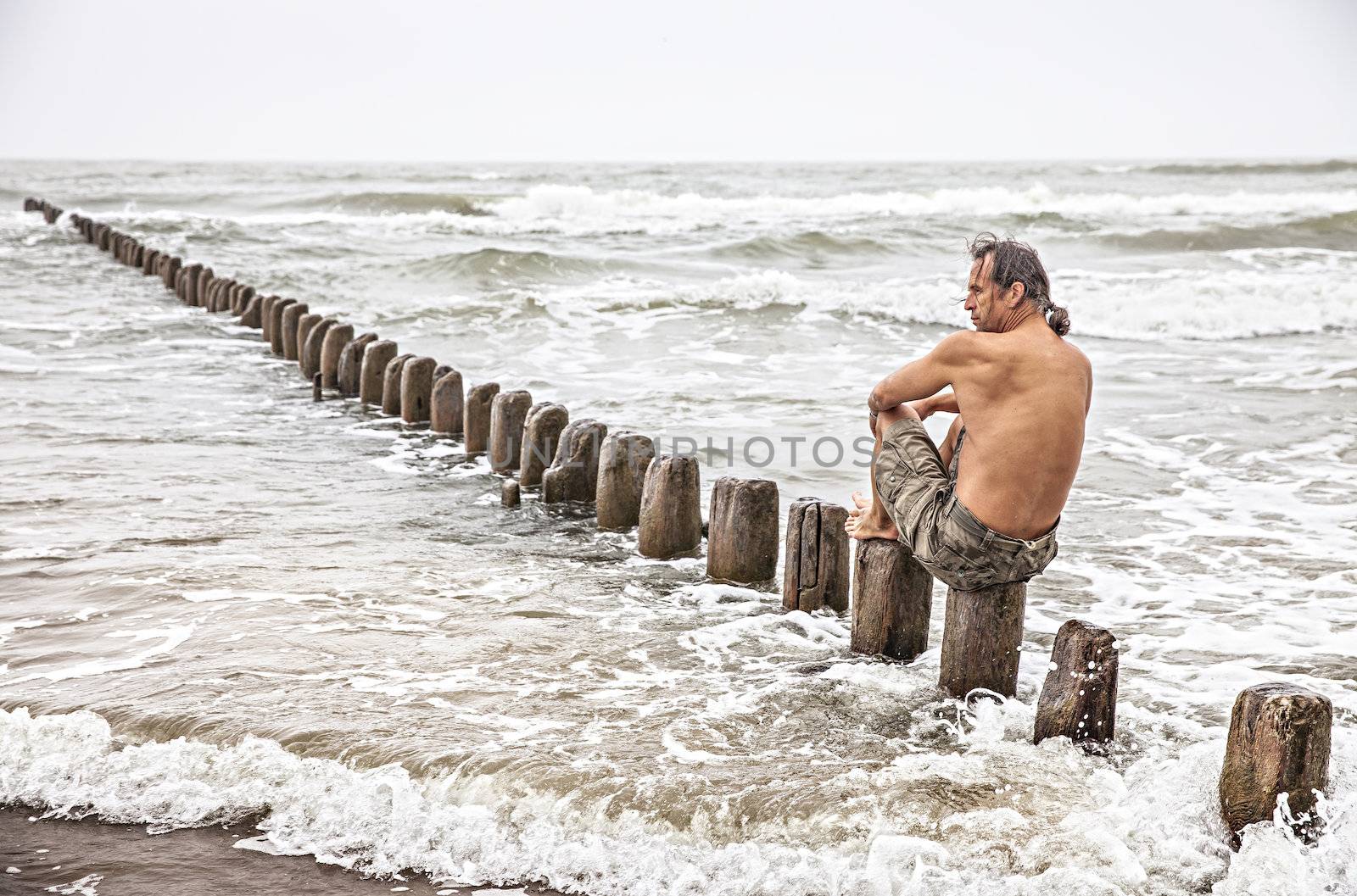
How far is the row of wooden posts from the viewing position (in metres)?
3.30

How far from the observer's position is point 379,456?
8.23 metres

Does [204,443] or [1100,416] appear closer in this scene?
[204,443]

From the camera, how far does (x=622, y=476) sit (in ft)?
20.9

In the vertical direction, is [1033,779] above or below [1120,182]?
below

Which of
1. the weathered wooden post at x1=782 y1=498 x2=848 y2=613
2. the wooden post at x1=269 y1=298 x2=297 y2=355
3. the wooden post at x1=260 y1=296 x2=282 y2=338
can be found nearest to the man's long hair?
the weathered wooden post at x1=782 y1=498 x2=848 y2=613

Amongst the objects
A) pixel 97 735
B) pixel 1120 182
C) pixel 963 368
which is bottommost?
pixel 97 735

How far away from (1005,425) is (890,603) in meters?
0.91

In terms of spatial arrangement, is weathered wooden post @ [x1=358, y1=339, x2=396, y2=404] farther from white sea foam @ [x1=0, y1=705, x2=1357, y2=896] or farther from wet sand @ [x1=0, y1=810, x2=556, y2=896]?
wet sand @ [x1=0, y1=810, x2=556, y2=896]

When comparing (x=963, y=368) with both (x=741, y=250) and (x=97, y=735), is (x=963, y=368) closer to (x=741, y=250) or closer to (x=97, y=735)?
(x=97, y=735)

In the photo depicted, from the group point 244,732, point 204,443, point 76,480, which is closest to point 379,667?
point 244,732

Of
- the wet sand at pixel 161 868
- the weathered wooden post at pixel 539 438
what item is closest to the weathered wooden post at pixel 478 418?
the weathered wooden post at pixel 539 438

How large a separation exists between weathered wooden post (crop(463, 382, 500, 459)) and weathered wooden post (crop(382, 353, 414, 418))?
4.23 feet

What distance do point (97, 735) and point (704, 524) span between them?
10.8 ft

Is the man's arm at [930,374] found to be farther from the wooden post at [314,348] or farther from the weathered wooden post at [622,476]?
the wooden post at [314,348]
